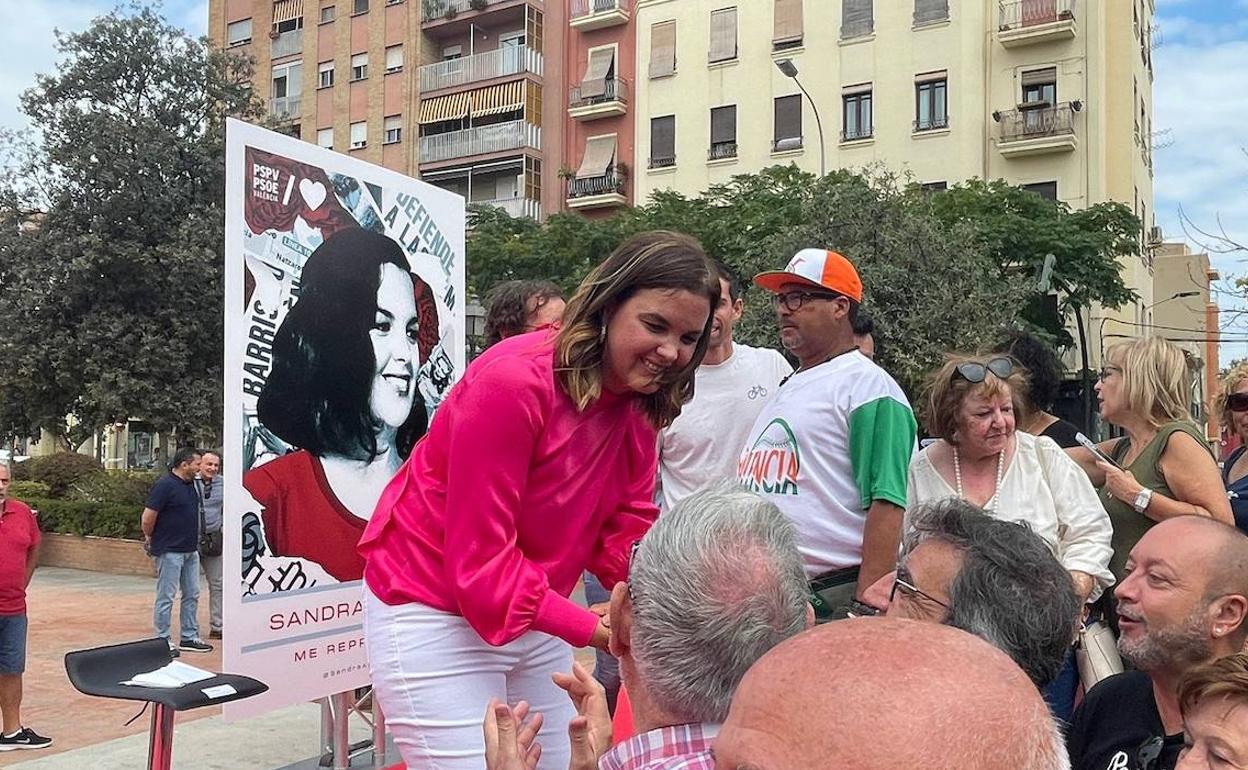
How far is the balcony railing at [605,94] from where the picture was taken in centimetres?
3120

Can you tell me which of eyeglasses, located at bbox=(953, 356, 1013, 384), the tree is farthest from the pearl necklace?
the tree

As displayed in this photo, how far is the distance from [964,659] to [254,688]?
247 cm

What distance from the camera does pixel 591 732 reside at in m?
1.87

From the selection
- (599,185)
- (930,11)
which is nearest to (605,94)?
(599,185)

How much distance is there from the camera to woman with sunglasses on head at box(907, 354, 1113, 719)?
3.40 m

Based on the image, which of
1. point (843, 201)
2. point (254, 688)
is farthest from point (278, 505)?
point (843, 201)

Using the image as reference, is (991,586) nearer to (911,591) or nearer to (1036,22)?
(911,591)

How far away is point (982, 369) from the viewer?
11.4ft

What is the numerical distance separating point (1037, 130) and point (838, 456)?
2442cm

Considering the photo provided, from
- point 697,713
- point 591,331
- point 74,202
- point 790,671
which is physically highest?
point 74,202

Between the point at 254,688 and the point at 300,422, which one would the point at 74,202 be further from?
the point at 254,688

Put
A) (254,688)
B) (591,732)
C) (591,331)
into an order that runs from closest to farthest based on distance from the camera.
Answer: (591,732) < (591,331) < (254,688)

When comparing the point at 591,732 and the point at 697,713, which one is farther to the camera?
the point at 591,732

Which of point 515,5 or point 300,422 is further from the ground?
point 515,5
